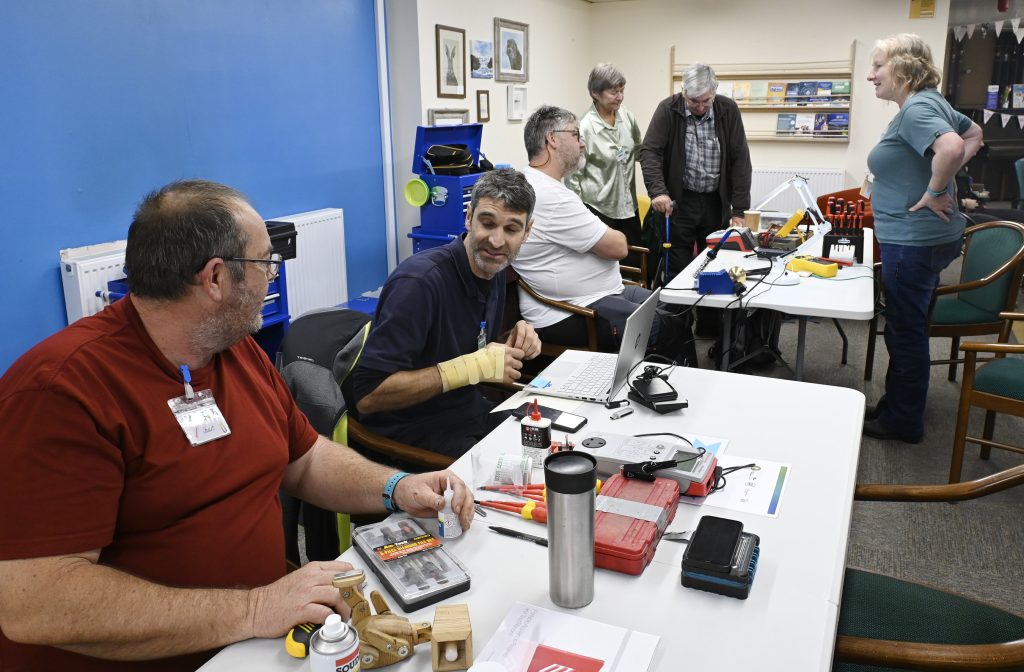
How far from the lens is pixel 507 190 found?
2225 mm

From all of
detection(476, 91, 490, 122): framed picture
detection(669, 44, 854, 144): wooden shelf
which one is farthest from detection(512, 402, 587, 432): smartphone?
detection(669, 44, 854, 144): wooden shelf

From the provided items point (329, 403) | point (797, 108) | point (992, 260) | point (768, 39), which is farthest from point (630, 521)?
point (768, 39)

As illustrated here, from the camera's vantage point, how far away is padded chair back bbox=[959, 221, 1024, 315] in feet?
11.1

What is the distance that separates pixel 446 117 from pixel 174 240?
3912mm

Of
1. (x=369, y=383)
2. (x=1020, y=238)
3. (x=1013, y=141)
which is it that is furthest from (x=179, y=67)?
(x=1013, y=141)

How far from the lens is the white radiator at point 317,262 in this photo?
4156 mm

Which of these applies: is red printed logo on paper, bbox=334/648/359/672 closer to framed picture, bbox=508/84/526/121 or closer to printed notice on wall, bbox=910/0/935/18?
framed picture, bbox=508/84/526/121

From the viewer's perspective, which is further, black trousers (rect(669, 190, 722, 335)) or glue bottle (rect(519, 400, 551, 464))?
black trousers (rect(669, 190, 722, 335))

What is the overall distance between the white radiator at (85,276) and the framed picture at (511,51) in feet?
10.7

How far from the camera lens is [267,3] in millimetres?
3869

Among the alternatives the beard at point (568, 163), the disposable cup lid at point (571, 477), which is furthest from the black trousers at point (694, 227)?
the disposable cup lid at point (571, 477)

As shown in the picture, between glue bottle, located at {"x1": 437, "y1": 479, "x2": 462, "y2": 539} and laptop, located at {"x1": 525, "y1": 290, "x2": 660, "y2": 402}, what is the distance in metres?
0.69

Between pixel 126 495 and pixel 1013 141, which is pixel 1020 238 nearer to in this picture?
pixel 126 495

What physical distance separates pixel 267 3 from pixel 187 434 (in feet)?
10.7
